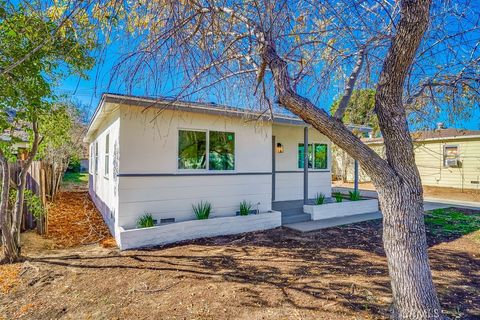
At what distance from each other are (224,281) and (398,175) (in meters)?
2.65

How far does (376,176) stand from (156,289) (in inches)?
121

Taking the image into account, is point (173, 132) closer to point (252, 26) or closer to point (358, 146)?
point (252, 26)

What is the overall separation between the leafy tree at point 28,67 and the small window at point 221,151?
131 inches

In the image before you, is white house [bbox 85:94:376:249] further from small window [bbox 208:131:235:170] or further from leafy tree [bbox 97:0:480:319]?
leafy tree [bbox 97:0:480:319]

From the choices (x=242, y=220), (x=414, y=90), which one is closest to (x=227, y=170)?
(x=242, y=220)

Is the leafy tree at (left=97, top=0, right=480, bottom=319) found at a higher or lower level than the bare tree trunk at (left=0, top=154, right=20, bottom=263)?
higher

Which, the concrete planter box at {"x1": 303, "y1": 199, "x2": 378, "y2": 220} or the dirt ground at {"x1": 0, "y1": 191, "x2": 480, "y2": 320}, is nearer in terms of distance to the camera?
the dirt ground at {"x1": 0, "y1": 191, "x2": 480, "y2": 320}

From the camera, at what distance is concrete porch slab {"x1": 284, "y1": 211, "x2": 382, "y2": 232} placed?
7.32 m

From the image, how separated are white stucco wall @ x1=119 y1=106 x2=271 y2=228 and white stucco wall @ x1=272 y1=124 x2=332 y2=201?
2043 mm

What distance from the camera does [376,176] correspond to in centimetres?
286

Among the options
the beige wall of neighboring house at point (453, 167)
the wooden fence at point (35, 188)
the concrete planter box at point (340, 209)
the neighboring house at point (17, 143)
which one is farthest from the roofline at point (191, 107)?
the beige wall of neighboring house at point (453, 167)

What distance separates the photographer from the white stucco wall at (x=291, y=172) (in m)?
9.91

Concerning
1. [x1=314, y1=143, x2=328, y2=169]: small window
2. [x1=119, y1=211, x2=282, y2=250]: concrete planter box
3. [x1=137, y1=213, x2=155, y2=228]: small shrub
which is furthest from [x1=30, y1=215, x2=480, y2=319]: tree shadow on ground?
[x1=314, y1=143, x2=328, y2=169]: small window

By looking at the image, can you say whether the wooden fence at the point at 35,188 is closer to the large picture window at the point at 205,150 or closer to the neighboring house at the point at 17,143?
the neighboring house at the point at 17,143
